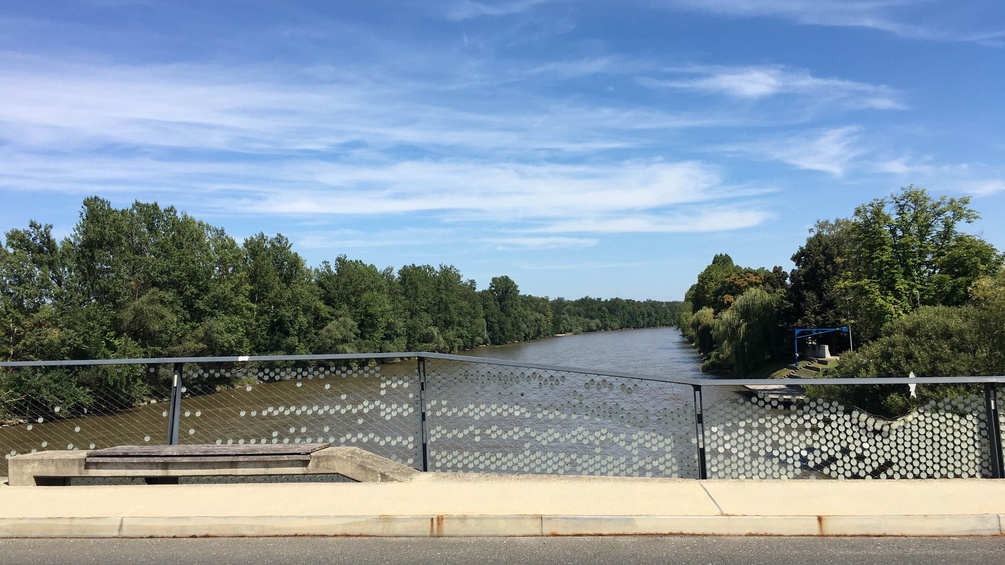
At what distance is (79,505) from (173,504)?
0.88m

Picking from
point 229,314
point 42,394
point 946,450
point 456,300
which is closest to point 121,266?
point 229,314

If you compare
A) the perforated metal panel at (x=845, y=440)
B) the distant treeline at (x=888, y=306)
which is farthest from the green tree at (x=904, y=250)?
the perforated metal panel at (x=845, y=440)

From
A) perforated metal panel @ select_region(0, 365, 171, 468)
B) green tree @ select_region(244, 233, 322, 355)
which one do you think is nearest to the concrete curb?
perforated metal panel @ select_region(0, 365, 171, 468)

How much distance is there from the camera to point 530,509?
230 inches

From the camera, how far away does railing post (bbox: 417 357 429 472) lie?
765 cm

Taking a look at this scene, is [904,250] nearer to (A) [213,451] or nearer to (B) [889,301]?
(B) [889,301]

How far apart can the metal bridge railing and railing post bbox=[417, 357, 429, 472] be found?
16mm

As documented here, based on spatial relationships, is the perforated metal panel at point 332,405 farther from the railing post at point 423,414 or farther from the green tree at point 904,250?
the green tree at point 904,250

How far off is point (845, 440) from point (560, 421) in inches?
113

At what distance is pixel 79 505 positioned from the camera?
6.40 m

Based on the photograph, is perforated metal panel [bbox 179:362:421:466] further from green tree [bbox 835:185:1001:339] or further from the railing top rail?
green tree [bbox 835:185:1001:339]

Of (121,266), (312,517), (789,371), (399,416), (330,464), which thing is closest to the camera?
(312,517)

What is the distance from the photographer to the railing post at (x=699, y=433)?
273 inches

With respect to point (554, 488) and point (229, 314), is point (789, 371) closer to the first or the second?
point (229, 314)
